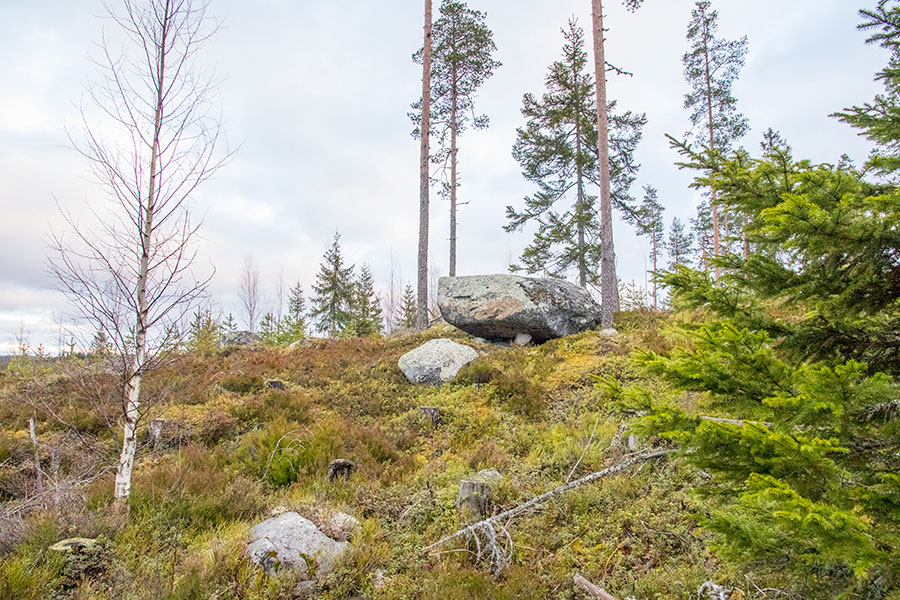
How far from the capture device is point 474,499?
14.3 ft

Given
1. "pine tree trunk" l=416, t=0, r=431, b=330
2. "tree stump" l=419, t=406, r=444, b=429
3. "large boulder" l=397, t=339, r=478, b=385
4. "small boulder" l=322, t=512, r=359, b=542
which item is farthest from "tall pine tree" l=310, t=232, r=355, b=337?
"small boulder" l=322, t=512, r=359, b=542

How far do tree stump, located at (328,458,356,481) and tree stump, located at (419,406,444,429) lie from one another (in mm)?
1859

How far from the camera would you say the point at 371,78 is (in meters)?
14.2

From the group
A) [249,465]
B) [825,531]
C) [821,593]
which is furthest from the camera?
[249,465]

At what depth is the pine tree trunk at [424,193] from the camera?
14.0m

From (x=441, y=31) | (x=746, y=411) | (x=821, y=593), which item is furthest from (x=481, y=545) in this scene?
(x=441, y=31)

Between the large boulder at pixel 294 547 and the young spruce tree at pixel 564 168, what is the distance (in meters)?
14.8

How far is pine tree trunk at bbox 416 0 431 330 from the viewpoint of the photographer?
14.0 metres

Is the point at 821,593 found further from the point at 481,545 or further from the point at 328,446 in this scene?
the point at 328,446

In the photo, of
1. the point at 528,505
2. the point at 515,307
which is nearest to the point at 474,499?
the point at 528,505

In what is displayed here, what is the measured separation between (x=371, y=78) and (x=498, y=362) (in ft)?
38.0

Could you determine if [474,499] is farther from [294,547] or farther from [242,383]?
[242,383]

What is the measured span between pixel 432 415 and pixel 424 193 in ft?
31.3

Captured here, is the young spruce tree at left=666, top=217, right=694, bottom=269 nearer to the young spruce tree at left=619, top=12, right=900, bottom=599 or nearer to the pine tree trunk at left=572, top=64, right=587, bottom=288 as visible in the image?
the pine tree trunk at left=572, top=64, right=587, bottom=288
